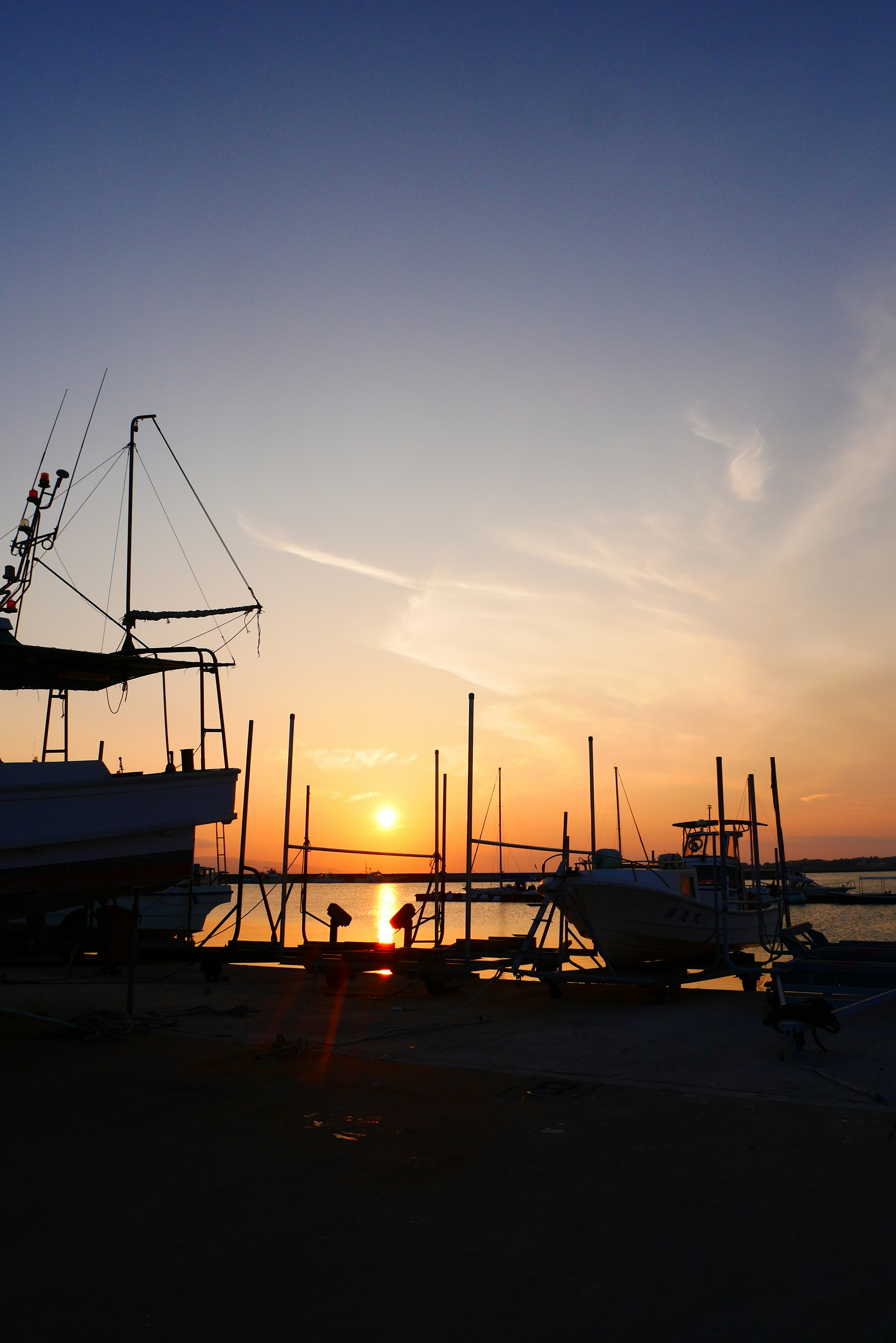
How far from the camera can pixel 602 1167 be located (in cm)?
475

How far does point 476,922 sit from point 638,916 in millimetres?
69234

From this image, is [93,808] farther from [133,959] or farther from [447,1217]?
[447,1217]

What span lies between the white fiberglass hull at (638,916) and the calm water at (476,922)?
13173 mm

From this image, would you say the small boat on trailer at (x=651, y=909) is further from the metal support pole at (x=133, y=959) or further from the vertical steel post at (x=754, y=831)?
the metal support pole at (x=133, y=959)

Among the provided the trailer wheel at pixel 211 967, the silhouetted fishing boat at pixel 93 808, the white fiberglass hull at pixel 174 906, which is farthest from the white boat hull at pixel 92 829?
the white fiberglass hull at pixel 174 906

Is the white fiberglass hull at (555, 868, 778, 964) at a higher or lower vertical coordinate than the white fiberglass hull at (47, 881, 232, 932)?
higher

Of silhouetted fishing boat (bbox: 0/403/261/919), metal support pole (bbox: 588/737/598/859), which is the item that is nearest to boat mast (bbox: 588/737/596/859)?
metal support pole (bbox: 588/737/598/859)

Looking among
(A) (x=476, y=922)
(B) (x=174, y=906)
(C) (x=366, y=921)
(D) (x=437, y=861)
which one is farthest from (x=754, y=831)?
(C) (x=366, y=921)

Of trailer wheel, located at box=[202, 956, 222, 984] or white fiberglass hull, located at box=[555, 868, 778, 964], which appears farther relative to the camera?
trailer wheel, located at box=[202, 956, 222, 984]

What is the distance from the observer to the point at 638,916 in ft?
44.3

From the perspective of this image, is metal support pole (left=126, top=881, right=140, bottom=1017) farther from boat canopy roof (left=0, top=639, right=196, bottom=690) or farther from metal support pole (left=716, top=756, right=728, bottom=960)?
metal support pole (left=716, top=756, right=728, bottom=960)

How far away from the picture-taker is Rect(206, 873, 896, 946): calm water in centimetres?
5241

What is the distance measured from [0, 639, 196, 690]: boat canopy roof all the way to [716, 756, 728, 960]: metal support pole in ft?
27.6

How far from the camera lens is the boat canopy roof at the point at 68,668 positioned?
11.1 metres
